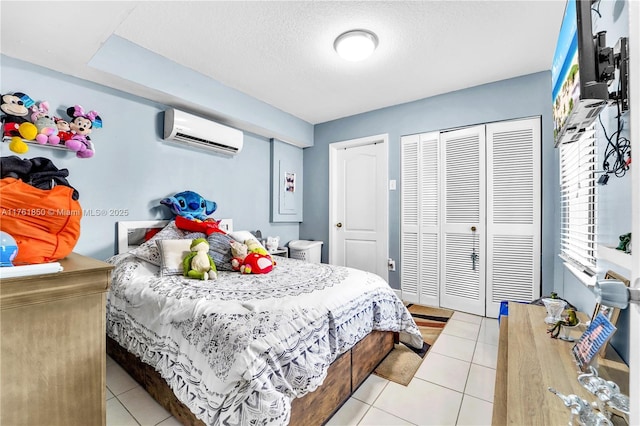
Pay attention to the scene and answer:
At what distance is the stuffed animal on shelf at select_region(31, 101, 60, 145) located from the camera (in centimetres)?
201

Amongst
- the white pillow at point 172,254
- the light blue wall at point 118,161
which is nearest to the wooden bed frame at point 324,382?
the white pillow at point 172,254

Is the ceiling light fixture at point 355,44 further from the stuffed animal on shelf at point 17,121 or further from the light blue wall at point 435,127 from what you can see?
the stuffed animal on shelf at point 17,121

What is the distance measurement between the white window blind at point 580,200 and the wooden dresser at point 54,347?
2.54m

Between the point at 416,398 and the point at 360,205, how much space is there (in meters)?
2.55

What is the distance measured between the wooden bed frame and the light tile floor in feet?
0.17

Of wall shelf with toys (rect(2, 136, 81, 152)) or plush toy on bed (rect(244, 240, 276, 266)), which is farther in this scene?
plush toy on bed (rect(244, 240, 276, 266))

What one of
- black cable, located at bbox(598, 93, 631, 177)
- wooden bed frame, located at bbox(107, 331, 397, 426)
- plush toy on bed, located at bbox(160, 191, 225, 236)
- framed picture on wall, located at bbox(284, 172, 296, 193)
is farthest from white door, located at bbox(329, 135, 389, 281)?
black cable, located at bbox(598, 93, 631, 177)

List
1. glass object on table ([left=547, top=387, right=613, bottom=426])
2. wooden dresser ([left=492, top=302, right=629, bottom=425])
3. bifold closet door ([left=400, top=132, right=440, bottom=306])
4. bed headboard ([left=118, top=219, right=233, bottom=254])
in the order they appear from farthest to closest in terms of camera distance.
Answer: bifold closet door ([left=400, top=132, right=440, bottom=306]) < bed headboard ([left=118, top=219, right=233, bottom=254]) < wooden dresser ([left=492, top=302, right=629, bottom=425]) < glass object on table ([left=547, top=387, right=613, bottom=426])

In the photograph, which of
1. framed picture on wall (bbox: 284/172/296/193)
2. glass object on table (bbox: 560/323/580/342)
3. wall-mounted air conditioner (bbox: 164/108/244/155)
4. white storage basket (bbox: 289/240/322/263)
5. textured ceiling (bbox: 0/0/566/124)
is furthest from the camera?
framed picture on wall (bbox: 284/172/296/193)

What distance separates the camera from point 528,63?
2592 mm

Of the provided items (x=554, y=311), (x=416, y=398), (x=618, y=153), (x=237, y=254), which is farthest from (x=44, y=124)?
(x=554, y=311)

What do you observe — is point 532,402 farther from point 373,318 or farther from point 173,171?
point 173,171

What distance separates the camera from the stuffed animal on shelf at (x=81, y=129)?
2.16m

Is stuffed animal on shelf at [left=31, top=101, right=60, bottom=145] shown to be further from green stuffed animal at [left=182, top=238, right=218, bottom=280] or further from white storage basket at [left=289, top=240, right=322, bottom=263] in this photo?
white storage basket at [left=289, top=240, right=322, bottom=263]
